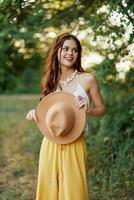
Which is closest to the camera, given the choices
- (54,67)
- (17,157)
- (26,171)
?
(54,67)

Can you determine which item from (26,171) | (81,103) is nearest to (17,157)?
(26,171)

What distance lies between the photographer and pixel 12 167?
7.36 metres

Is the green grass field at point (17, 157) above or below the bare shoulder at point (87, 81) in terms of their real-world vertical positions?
below

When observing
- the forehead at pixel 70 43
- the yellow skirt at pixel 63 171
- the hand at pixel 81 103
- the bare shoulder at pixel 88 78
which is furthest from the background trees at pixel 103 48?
the yellow skirt at pixel 63 171

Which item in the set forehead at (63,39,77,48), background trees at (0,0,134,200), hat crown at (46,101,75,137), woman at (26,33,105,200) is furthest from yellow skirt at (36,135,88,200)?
background trees at (0,0,134,200)

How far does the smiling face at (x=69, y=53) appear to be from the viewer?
13.7 ft

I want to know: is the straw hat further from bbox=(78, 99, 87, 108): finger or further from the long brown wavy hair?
the long brown wavy hair

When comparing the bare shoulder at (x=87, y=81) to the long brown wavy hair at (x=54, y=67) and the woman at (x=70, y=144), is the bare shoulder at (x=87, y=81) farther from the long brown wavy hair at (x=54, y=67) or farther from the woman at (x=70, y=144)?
the long brown wavy hair at (x=54, y=67)

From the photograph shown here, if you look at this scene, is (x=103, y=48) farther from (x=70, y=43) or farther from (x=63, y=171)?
(x=63, y=171)

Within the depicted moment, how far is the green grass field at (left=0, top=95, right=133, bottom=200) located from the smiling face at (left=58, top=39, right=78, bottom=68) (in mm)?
1800

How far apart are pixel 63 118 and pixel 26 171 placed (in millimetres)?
3188

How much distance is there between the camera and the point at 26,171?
7.06m

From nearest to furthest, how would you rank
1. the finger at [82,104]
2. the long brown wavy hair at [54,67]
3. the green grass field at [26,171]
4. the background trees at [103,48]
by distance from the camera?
1. the finger at [82,104]
2. the long brown wavy hair at [54,67]
3. the background trees at [103,48]
4. the green grass field at [26,171]

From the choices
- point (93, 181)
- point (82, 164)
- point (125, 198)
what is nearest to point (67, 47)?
point (82, 164)
